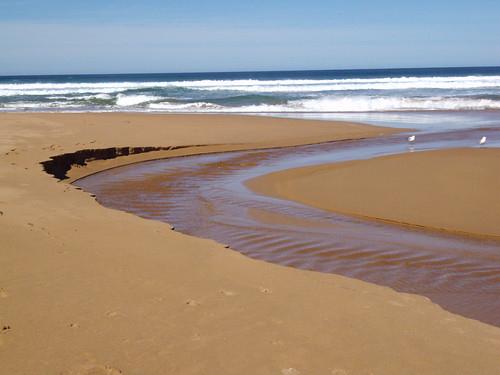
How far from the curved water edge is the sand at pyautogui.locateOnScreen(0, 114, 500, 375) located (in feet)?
2.60

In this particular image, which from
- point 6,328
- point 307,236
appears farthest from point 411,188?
point 6,328

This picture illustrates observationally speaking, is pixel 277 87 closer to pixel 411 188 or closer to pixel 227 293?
pixel 411 188

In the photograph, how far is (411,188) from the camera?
31.6 feet

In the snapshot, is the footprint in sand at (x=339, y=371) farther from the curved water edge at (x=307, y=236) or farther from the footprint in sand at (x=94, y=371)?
the curved water edge at (x=307, y=236)

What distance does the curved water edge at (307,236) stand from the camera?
5461 mm

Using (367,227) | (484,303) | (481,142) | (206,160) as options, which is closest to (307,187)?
(367,227)

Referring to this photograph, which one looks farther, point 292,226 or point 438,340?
point 292,226

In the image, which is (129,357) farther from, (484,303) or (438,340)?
(484,303)

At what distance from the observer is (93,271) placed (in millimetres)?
4543

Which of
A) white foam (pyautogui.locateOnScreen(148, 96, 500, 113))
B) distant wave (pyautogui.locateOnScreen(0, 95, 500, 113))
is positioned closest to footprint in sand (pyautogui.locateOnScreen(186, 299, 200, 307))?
distant wave (pyautogui.locateOnScreen(0, 95, 500, 113))

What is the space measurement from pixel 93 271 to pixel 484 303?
3153mm

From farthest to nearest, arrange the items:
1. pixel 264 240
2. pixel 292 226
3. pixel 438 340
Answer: pixel 292 226 < pixel 264 240 < pixel 438 340

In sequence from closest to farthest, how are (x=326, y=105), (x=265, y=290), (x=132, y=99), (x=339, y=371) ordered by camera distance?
(x=339, y=371) → (x=265, y=290) → (x=326, y=105) → (x=132, y=99)

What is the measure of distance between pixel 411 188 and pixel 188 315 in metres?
6.65
